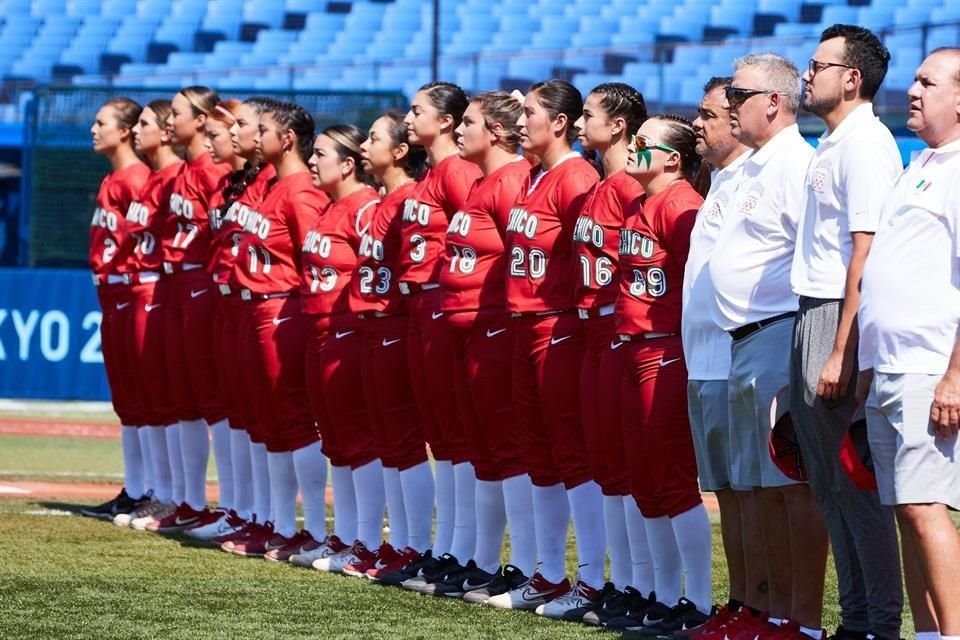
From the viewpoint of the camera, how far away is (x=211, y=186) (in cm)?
946

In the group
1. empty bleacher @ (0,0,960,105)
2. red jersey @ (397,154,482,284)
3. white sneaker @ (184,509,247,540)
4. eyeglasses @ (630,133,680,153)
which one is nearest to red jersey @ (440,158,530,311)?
red jersey @ (397,154,482,284)

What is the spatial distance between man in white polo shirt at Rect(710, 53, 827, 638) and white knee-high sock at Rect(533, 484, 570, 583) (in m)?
1.38

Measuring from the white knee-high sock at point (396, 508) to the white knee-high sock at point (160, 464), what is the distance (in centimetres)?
222

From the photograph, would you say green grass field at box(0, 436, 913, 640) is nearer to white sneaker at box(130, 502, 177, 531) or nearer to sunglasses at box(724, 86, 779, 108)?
white sneaker at box(130, 502, 177, 531)

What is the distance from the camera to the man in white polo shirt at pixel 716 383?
5.87m

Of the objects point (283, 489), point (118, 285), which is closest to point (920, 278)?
point (283, 489)

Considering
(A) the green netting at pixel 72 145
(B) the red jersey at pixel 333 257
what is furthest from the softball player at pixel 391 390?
(A) the green netting at pixel 72 145

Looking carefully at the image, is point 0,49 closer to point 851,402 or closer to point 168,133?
point 168,133

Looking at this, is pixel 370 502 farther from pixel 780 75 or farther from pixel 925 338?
pixel 925 338

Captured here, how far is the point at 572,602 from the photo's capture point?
683 cm

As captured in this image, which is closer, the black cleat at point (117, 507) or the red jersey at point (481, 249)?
the red jersey at point (481, 249)

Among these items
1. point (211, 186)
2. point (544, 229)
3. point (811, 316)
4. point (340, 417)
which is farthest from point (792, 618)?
point (211, 186)

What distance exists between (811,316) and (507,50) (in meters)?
21.0

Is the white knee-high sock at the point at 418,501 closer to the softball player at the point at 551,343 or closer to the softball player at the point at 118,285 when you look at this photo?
the softball player at the point at 551,343
